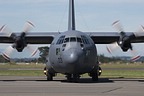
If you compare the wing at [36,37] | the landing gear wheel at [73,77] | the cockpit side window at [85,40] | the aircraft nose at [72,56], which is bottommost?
the landing gear wheel at [73,77]

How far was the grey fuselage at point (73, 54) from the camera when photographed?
24453mm

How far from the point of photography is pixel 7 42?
114 feet

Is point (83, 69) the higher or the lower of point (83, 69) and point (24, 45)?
the lower

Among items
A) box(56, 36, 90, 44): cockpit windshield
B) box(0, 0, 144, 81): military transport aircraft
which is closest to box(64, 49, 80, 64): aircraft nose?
box(0, 0, 144, 81): military transport aircraft

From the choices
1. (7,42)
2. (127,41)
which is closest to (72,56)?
(127,41)

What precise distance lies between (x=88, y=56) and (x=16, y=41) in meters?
7.44

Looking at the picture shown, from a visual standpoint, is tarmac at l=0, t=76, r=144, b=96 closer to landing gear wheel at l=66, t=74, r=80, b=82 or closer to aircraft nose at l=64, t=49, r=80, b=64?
aircraft nose at l=64, t=49, r=80, b=64

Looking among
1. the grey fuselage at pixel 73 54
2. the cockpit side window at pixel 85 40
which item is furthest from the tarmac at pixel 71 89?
the cockpit side window at pixel 85 40

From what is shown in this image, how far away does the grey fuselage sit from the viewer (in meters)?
24.5

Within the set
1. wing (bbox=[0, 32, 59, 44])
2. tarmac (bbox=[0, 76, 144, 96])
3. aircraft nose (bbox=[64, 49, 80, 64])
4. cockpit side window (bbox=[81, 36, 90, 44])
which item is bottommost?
tarmac (bbox=[0, 76, 144, 96])

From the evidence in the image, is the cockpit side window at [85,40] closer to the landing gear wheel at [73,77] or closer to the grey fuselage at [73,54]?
the grey fuselage at [73,54]

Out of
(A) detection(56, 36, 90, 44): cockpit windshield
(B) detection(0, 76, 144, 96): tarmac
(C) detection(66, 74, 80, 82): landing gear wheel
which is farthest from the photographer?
(C) detection(66, 74, 80, 82): landing gear wheel

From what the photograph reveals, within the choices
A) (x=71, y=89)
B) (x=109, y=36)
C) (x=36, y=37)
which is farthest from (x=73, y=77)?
(x=36, y=37)

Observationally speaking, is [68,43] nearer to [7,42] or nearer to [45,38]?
[45,38]
